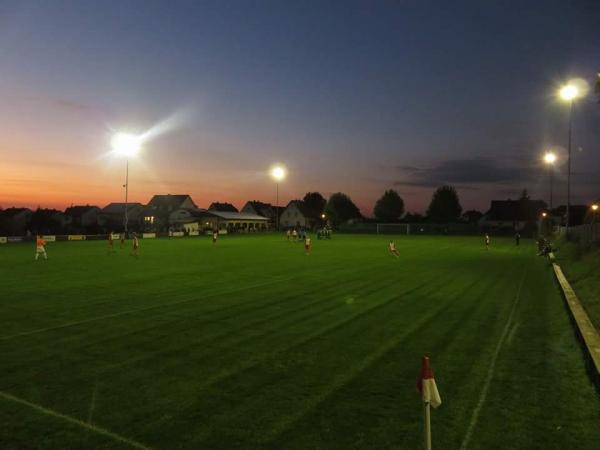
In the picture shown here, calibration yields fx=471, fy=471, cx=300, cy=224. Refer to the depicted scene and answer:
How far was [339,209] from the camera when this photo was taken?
134 meters

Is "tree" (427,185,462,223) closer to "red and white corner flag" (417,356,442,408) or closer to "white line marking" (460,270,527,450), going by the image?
"white line marking" (460,270,527,450)

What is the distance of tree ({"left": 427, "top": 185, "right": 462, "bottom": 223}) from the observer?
419ft

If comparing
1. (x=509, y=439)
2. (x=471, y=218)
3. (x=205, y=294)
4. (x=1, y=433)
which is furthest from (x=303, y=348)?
(x=471, y=218)

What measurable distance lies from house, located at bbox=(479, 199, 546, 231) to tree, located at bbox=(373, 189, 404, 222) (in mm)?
22498

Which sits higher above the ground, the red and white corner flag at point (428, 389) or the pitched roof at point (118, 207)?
the pitched roof at point (118, 207)

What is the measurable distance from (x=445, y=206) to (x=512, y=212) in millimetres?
16766

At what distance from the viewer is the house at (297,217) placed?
13050 centimetres

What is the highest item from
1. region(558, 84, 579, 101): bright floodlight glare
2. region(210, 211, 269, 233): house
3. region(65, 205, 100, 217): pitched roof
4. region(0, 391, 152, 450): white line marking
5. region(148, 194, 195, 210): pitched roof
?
region(558, 84, 579, 101): bright floodlight glare

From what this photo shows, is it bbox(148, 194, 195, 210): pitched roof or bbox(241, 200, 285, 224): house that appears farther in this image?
bbox(241, 200, 285, 224): house

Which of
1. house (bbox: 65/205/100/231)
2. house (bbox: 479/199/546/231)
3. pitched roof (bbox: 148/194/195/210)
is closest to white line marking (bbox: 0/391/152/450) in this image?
pitched roof (bbox: 148/194/195/210)

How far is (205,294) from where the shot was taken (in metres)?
15.3

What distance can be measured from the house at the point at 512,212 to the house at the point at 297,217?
45.9 m

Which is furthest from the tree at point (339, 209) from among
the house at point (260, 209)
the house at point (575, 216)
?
the house at point (575, 216)

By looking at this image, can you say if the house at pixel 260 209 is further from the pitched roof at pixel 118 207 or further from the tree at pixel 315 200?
the pitched roof at pixel 118 207
